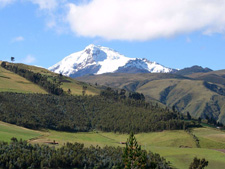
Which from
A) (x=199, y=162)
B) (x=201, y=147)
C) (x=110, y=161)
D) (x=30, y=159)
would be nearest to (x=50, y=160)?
(x=30, y=159)

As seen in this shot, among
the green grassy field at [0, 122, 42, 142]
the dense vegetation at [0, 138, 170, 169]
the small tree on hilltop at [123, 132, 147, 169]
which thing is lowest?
the dense vegetation at [0, 138, 170, 169]

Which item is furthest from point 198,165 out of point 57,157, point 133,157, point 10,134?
point 10,134

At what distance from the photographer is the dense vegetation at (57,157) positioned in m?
125

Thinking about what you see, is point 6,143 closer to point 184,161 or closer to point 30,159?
point 30,159

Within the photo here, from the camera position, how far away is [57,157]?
133 m

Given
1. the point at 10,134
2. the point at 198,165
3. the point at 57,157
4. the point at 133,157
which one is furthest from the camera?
the point at 10,134

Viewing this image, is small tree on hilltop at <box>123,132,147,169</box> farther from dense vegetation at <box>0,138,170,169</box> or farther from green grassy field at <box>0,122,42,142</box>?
green grassy field at <box>0,122,42,142</box>

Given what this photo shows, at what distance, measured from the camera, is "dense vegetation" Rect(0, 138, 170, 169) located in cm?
12544

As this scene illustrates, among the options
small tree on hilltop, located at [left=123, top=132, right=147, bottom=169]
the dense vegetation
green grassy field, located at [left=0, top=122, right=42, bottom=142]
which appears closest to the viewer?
small tree on hilltop, located at [left=123, top=132, right=147, bottom=169]

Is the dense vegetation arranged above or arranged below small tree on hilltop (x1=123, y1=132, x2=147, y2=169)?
below

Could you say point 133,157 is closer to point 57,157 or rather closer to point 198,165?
point 57,157

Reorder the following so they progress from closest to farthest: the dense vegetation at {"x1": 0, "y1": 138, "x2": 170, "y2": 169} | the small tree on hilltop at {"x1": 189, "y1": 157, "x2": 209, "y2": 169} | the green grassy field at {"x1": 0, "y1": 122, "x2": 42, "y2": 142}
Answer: the dense vegetation at {"x1": 0, "y1": 138, "x2": 170, "y2": 169} < the small tree on hilltop at {"x1": 189, "y1": 157, "x2": 209, "y2": 169} < the green grassy field at {"x1": 0, "y1": 122, "x2": 42, "y2": 142}

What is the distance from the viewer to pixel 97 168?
13725cm

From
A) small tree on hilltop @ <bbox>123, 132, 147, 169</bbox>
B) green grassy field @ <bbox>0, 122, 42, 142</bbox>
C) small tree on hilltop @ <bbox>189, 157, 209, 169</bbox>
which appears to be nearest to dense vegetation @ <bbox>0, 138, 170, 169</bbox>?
green grassy field @ <bbox>0, 122, 42, 142</bbox>
